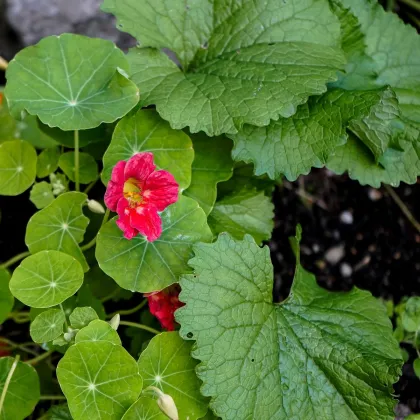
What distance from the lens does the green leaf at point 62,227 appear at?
59.4 inches

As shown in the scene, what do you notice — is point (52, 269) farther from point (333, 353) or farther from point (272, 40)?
point (272, 40)

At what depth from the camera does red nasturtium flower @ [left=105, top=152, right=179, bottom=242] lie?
1.38 meters

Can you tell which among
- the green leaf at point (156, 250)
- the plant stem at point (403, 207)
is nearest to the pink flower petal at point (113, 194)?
the green leaf at point (156, 250)

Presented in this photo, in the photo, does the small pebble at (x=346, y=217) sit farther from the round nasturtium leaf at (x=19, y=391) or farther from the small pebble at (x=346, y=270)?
the round nasturtium leaf at (x=19, y=391)

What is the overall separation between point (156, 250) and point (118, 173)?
22 cm

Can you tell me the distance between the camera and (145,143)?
155 centimetres

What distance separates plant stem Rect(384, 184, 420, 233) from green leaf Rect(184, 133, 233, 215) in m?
0.99

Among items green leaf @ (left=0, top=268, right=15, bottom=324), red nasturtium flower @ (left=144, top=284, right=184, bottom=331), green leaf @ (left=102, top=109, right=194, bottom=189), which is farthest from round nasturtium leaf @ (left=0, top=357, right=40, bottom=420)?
green leaf @ (left=102, top=109, right=194, bottom=189)

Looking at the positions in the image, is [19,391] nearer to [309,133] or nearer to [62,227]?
[62,227]

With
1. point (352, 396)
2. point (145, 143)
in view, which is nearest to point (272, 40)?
point (145, 143)

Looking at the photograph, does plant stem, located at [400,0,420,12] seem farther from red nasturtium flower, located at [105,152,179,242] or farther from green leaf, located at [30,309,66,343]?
green leaf, located at [30,309,66,343]

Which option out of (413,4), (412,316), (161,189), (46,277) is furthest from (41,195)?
(413,4)

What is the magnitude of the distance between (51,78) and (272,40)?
58 cm

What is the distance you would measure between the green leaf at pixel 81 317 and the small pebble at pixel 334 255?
112 cm
